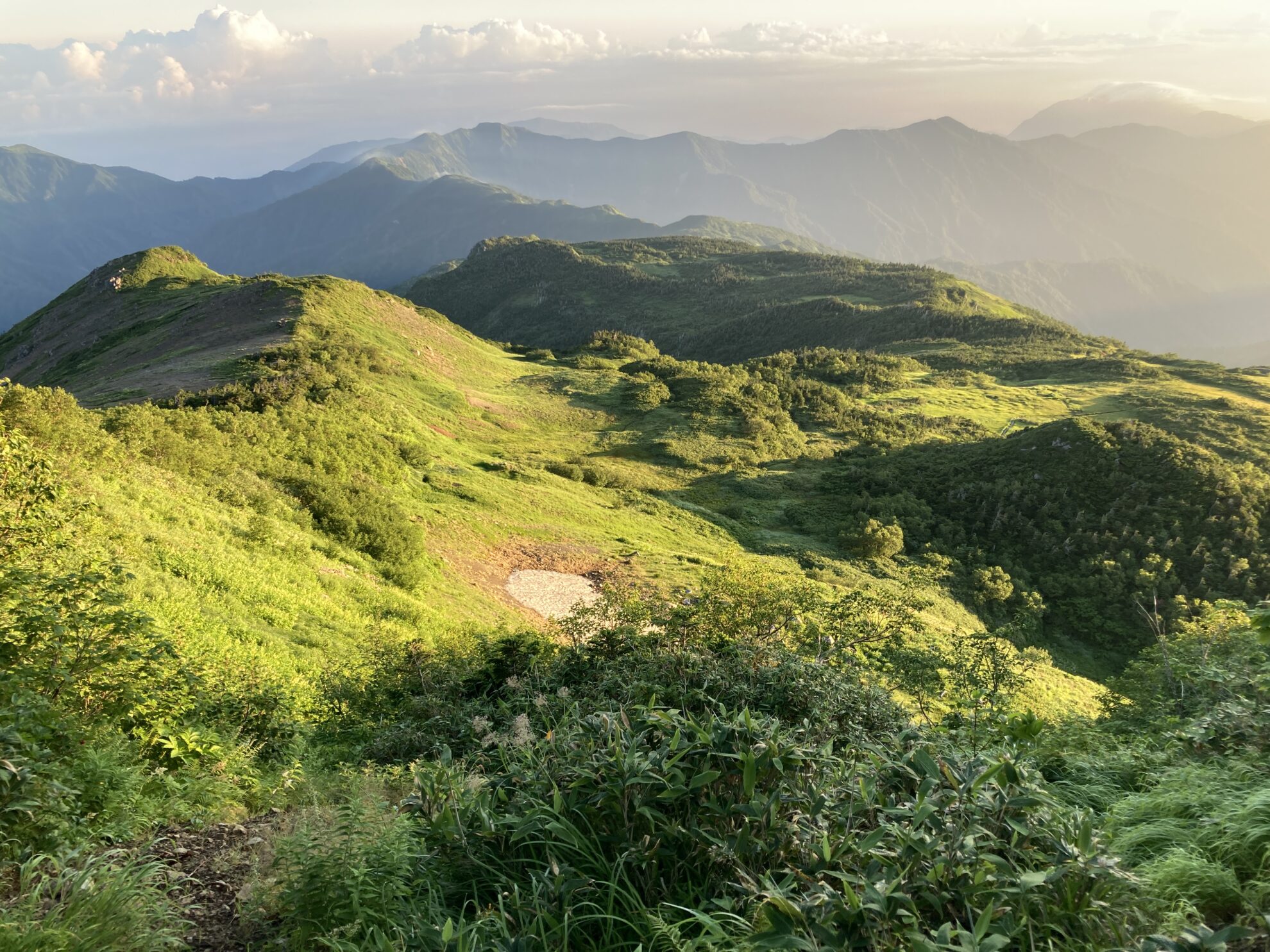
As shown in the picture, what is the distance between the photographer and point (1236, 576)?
3488 cm

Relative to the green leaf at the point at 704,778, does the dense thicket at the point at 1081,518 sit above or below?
below

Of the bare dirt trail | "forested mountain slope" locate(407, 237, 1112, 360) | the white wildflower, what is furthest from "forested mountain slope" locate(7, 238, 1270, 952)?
"forested mountain slope" locate(407, 237, 1112, 360)

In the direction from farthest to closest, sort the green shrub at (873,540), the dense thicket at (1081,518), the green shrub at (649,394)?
the green shrub at (649,394)
the green shrub at (873,540)
the dense thicket at (1081,518)

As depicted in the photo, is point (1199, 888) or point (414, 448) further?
point (414, 448)

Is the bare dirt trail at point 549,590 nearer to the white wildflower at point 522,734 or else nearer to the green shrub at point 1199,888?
the white wildflower at point 522,734

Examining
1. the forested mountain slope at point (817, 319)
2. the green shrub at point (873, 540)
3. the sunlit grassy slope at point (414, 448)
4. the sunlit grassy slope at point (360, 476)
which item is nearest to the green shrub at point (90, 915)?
the sunlit grassy slope at point (360, 476)

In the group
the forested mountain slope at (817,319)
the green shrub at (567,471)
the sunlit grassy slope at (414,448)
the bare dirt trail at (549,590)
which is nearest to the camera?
the sunlit grassy slope at (414,448)

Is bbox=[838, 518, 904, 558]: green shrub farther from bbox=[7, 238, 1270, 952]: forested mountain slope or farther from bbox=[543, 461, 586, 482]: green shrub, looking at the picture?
bbox=[543, 461, 586, 482]: green shrub

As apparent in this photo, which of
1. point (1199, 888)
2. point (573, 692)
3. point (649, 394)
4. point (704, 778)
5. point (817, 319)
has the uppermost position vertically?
point (704, 778)

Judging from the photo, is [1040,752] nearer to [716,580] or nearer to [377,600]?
[716,580]

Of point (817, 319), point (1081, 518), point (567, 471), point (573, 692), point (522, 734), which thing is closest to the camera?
point (522, 734)

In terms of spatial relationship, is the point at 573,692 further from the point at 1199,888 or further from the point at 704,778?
the point at 1199,888

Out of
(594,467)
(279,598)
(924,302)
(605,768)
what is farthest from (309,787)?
(924,302)

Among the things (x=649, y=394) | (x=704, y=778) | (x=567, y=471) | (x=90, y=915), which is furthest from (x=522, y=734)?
(x=649, y=394)
